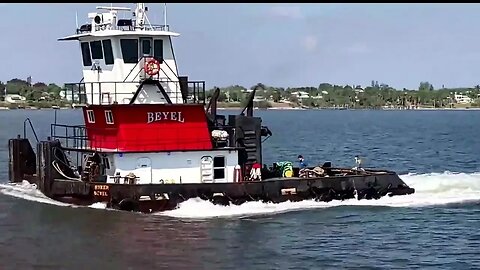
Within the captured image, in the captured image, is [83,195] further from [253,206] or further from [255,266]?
[255,266]

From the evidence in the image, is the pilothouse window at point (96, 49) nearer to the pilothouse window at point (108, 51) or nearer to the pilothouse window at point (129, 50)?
the pilothouse window at point (108, 51)

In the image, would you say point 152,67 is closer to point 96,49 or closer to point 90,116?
point 96,49

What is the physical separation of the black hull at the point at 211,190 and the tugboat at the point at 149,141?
0.11 feet

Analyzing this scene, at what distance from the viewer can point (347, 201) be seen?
2875cm

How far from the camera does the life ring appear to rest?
26.5 m

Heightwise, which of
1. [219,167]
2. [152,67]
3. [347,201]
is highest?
[152,67]

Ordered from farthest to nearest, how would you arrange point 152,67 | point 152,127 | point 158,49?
point 158,49 < point 152,127 < point 152,67

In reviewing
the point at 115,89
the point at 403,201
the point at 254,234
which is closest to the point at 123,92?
the point at 115,89

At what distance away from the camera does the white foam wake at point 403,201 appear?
26359 millimetres

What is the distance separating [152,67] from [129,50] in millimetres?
1035

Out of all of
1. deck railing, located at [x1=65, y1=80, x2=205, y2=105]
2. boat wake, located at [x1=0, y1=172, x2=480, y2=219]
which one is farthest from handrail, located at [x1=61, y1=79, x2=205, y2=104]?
boat wake, located at [x1=0, y1=172, x2=480, y2=219]

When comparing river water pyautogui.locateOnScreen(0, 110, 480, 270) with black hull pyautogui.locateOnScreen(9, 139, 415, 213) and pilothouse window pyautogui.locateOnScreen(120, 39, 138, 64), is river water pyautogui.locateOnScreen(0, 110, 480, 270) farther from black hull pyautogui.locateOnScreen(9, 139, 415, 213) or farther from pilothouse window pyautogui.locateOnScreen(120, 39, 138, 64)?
pilothouse window pyautogui.locateOnScreen(120, 39, 138, 64)

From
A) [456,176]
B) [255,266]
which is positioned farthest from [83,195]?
[456,176]

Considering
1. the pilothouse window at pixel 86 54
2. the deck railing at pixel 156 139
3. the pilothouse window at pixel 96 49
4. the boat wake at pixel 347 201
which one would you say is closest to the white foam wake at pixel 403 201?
the boat wake at pixel 347 201
